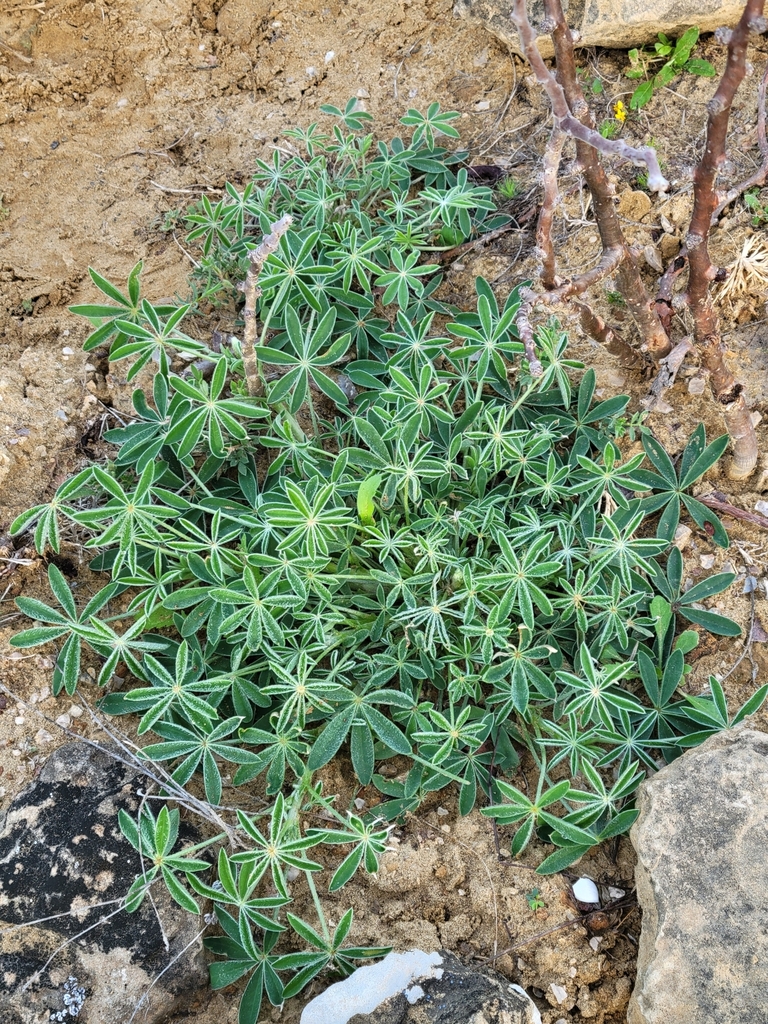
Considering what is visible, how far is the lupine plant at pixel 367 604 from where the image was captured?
2008 millimetres

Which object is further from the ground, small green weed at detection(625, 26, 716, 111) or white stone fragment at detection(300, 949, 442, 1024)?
small green weed at detection(625, 26, 716, 111)

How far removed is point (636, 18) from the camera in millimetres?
2967

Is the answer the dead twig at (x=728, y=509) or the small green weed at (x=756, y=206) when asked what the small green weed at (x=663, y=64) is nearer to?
the small green weed at (x=756, y=206)

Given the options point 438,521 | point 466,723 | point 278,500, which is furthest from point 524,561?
point 278,500

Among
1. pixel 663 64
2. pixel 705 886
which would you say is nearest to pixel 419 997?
pixel 705 886

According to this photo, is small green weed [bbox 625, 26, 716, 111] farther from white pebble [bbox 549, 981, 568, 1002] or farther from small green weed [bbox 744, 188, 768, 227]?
white pebble [bbox 549, 981, 568, 1002]

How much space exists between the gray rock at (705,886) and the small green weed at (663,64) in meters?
2.26

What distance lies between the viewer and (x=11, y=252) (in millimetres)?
3232

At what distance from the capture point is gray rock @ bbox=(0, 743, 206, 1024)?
186 centimetres

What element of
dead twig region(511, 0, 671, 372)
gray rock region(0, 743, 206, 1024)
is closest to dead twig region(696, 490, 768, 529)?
dead twig region(511, 0, 671, 372)

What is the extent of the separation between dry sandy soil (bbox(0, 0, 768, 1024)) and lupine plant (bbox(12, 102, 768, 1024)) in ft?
0.45

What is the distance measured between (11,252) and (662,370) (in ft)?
8.02

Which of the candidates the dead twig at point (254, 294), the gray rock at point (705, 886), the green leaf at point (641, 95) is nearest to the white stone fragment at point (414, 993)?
the gray rock at point (705, 886)

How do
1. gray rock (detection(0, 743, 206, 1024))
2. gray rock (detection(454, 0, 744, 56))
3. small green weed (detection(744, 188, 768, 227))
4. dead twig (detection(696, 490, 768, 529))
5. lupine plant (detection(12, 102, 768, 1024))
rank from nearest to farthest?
1. gray rock (detection(0, 743, 206, 1024))
2. lupine plant (detection(12, 102, 768, 1024))
3. dead twig (detection(696, 490, 768, 529))
4. small green weed (detection(744, 188, 768, 227))
5. gray rock (detection(454, 0, 744, 56))
